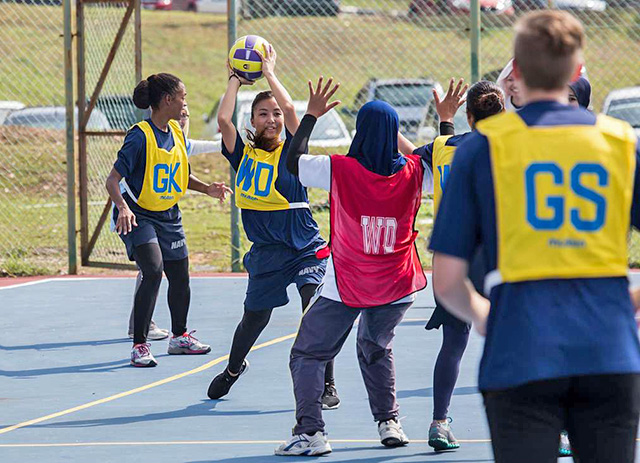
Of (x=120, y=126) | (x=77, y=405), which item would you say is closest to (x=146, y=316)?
(x=77, y=405)

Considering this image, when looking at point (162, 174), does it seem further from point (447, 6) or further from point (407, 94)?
point (407, 94)

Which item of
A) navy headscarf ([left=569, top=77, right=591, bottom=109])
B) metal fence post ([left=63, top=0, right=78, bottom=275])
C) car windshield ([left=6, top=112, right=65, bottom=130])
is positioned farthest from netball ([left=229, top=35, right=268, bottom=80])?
car windshield ([left=6, top=112, right=65, bottom=130])

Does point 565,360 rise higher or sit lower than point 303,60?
lower

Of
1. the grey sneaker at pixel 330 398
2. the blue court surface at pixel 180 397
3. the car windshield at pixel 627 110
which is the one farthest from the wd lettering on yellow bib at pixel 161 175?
the car windshield at pixel 627 110

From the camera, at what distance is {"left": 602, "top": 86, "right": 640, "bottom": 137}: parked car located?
16.4 m

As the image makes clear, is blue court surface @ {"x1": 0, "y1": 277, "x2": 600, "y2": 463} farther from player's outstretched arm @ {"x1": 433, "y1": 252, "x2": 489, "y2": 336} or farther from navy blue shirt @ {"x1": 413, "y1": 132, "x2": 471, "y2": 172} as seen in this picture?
player's outstretched arm @ {"x1": 433, "y1": 252, "x2": 489, "y2": 336}

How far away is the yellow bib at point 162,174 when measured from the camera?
820cm

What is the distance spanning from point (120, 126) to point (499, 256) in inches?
446

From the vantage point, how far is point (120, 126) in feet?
45.5

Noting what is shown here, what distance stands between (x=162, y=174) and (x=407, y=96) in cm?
907

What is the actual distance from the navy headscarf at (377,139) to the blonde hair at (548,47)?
2219 mm

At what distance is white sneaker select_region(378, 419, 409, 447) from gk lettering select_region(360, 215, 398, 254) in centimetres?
86

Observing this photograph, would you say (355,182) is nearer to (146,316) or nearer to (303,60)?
(146,316)

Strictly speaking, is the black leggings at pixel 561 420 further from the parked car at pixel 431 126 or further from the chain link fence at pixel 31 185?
the parked car at pixel 431 126
